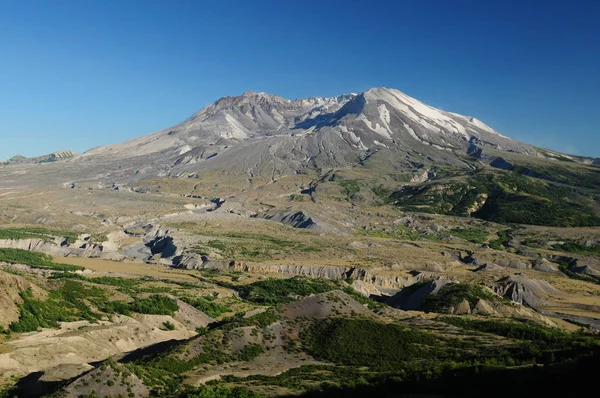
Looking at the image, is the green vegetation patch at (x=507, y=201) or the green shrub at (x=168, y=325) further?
the green vegetation patch at (x=507, y=201)

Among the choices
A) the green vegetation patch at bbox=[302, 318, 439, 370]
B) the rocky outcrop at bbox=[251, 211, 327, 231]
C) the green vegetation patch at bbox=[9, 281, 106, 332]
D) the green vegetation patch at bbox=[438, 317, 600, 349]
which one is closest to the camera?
the green vegetation patch at bbox=[302, 318, 439, 370]

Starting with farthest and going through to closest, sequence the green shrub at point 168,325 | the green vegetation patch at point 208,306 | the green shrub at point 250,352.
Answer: the green vegetation patch at point 208,306 → the green shrub at point 168,325 → the green shrub at point 250,352

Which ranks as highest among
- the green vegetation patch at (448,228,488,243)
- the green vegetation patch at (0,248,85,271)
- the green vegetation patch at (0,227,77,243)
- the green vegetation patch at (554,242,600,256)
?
the green vegetation patch at (448,228,488,243)

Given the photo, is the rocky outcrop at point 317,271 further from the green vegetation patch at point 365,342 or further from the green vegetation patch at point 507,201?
the green vegetation patch at point 507,201

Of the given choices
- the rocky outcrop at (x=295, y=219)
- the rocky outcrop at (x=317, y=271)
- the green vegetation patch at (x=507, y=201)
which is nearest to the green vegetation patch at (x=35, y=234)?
the rocky outcrop at (x=317, y=271)

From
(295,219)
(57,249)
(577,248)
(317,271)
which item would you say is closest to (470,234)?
(577,248)

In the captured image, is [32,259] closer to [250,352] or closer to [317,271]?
[317,271]

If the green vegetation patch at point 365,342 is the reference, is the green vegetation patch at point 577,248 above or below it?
above

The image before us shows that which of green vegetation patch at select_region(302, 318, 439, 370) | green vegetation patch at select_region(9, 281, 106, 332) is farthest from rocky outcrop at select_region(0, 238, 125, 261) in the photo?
green vegetation patch at select_region(302, 318, 439, 370)

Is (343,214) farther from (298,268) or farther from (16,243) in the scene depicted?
(16,243)

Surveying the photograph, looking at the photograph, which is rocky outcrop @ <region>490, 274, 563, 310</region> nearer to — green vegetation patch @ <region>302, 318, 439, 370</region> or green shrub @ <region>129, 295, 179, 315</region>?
green vegetation patch @ <region>302, 318, 439, 370</region>

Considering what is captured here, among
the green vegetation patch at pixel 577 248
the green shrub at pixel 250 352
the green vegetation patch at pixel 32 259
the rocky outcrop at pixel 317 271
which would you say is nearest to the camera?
the green shrub at pixel 250 352

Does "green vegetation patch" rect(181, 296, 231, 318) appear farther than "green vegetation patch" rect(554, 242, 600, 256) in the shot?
No

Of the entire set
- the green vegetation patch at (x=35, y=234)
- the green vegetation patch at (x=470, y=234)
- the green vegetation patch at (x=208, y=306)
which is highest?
the green vegetation patch at (x=470, y=234)
